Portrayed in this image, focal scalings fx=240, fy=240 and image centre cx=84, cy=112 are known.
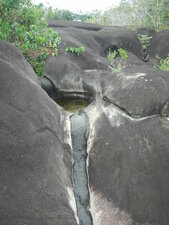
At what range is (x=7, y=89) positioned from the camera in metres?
5.27

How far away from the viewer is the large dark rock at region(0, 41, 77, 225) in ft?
12.0

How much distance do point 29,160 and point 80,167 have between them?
243 cm

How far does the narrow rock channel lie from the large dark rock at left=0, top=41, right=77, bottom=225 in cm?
48

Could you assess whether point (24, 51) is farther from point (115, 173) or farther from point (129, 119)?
point (115, 173)

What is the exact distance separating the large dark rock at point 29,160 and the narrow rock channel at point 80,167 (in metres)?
0.48

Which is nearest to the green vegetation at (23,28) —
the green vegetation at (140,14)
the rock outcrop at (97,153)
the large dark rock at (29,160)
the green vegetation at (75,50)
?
the rock outcrop at (97,153)

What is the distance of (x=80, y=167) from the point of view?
655 cm

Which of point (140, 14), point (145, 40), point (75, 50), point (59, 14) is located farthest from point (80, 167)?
point (59, 14)

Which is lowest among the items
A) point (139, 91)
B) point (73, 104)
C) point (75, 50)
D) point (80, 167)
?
point (80, 167)

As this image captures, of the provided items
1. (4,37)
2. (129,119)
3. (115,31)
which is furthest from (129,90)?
(115,31)

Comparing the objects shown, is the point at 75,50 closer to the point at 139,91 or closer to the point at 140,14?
the point at 139,91

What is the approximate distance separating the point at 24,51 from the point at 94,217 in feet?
20.5

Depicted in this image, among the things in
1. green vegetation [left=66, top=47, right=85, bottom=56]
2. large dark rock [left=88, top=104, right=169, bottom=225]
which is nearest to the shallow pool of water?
green vegetation [left=66, top=47, right=85, bottom=56]

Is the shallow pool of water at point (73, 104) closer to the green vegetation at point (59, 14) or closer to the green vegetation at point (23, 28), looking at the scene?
the green vegetation at point (23, 28)
